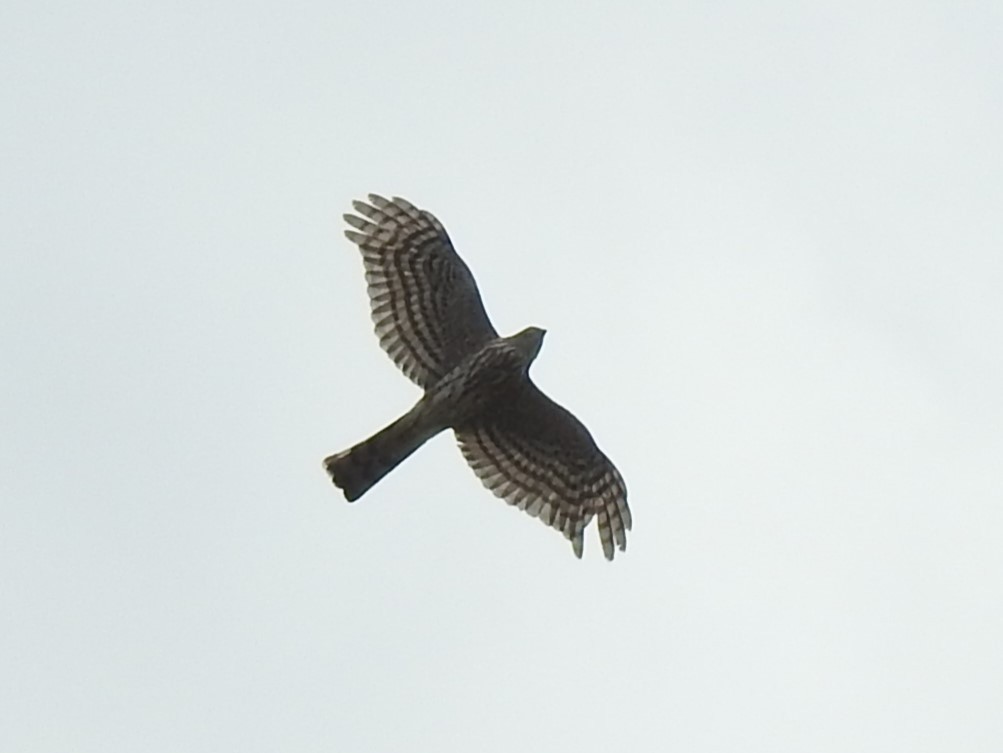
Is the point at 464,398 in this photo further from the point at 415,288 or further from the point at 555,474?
the point at 555,474

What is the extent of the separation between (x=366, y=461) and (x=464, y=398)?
116 centimetres

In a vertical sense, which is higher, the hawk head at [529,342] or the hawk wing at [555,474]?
the hawk head at [529,342]

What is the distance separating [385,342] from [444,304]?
68 centimetres

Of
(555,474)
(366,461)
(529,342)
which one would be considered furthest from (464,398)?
(555,474)

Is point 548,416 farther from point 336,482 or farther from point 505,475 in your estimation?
point 336,482

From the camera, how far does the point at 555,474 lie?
17.9 metres

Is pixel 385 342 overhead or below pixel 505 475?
overhead

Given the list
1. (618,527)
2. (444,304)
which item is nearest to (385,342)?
(444,304)

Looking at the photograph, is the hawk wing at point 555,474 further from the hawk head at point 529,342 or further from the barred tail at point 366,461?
the barred tail at point 366,461

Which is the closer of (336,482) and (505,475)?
(336,482)

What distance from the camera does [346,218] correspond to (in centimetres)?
1747

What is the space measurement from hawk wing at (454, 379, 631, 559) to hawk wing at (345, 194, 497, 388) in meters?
A: 0.92

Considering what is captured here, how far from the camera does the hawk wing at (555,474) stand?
696 inches

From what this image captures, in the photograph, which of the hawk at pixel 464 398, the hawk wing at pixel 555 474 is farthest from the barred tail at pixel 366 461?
the hawk wing at pixel 555 474
